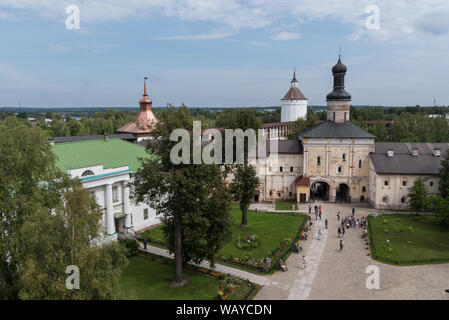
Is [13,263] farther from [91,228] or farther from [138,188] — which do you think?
[138,188]

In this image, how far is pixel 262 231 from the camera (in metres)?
37.3

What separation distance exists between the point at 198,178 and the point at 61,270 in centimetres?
1106

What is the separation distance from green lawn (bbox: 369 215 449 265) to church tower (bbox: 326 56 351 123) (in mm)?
17985

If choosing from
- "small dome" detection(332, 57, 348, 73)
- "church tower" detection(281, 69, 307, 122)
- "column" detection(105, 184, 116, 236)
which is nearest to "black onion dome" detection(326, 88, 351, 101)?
"small dome" detection(332, 57, 348, 73)

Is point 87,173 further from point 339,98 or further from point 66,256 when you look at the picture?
point 339,98

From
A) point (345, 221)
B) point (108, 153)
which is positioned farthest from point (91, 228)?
point (345, 221)

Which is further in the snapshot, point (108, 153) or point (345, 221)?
point (345, 221)

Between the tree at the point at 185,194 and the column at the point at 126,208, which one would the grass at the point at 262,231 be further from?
the tree at the point at 185,194

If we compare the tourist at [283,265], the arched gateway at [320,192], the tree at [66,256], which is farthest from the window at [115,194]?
the arched gateway at [320,192]

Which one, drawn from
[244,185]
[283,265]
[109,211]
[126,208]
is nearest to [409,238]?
[283,265]

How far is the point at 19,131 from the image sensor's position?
18.7 m

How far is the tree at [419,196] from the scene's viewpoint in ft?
137

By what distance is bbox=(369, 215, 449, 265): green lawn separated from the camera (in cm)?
3090

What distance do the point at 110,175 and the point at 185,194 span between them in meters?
12.5
